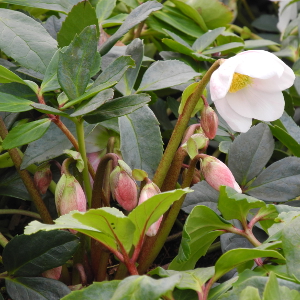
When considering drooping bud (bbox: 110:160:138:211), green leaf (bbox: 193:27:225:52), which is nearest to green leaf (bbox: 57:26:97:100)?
drooping bud (bbox: 110:160:138:211)

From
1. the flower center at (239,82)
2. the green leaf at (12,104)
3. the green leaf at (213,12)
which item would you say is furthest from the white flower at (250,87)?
the green leaf at (213,12)

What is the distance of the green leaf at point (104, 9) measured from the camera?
0.83 metres

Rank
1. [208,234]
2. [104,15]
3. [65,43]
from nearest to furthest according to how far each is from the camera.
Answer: [208,234], [65,43], [104,15]

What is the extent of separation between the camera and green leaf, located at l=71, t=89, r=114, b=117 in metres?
0.51

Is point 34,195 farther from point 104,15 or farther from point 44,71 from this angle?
point 104,15

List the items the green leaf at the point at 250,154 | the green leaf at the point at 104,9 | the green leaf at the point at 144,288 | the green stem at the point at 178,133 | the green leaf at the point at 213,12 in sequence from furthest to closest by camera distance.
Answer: the green leaf at the point at 213,12
the green leaf at the point at 104,9
the green leaf at the point at 250,154
the green stem at the point at 178,133
the green leaf at the point at 144,288

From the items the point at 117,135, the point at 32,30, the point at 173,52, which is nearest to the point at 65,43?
the point at 32,30

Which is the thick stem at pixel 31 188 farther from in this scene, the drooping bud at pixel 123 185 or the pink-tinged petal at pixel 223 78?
the pink-tinged petal at pixel 223 78

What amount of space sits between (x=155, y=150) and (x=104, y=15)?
322 millimetres

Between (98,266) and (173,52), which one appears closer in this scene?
(98,266)

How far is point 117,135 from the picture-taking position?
28.7 inches

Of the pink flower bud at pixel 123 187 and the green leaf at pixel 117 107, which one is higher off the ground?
the green leaf at pixel 117 107

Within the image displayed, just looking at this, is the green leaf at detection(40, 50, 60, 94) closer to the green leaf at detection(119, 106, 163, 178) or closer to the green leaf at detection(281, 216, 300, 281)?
the green leaf at detection(119, 106, 163, 178)

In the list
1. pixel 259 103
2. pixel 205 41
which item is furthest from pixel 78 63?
pixel 205 41
